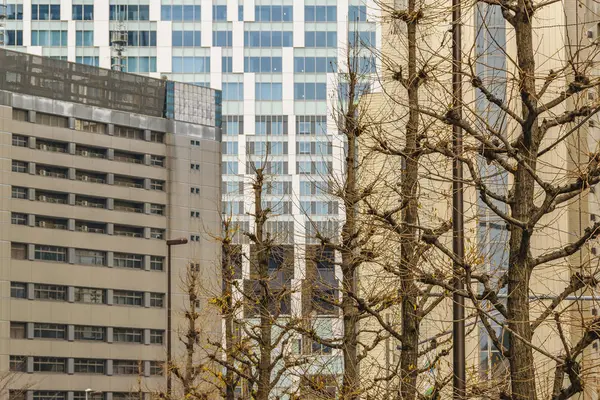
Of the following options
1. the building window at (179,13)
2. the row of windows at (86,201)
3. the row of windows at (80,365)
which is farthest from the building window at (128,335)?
the building window at (179,13)

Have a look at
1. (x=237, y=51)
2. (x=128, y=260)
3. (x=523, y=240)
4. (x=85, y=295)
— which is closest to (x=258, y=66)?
(x=237, y=51)

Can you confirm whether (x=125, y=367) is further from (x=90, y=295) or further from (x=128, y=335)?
(x=90, y=295)

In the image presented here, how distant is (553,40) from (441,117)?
1769 inches

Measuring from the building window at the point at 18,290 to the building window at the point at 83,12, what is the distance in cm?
3241

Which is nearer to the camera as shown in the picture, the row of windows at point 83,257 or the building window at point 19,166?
the building window at point 19,166

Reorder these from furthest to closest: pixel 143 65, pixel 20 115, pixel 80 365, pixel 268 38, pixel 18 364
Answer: pixel 268 38 < pixel 143 65 < pixel 80 365 < pixel 20 115 < pixel 18 364

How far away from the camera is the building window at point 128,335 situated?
447ft

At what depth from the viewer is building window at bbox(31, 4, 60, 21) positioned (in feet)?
478

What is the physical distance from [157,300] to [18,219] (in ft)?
62.1

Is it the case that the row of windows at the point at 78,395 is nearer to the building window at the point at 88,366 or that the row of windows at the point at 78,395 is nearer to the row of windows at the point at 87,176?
the building window at the point at 88,366

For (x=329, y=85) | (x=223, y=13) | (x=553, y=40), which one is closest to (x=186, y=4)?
(x=223, y=13)

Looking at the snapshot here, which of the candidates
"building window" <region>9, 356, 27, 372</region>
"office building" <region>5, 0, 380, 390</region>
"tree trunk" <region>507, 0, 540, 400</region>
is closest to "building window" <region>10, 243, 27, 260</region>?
"building window" <region>9, 356, 27, 372</region>

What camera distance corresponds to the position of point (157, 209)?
13912 cm

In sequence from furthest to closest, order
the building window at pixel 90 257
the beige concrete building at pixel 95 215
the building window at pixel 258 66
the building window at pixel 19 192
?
the building window at pixel 258 66 → the building window at pixel 90 257 → the beige concrete building at pixel 95 215 → the building window at pixel 19 192
